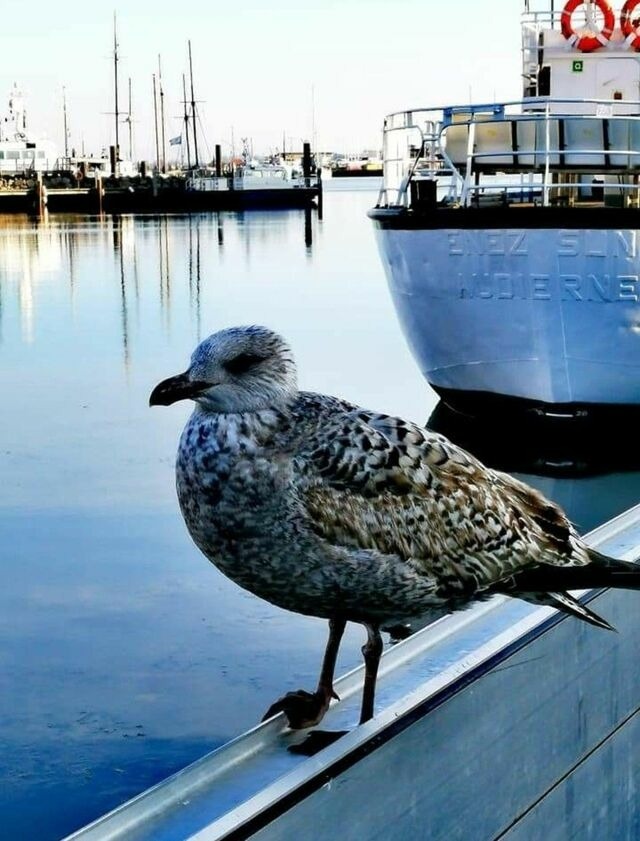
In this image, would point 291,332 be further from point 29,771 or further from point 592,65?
point 29,771

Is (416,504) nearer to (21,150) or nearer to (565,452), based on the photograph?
(565,452)

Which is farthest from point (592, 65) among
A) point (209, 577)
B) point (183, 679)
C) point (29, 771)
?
point (29, 771)

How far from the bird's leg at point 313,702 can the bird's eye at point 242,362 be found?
0.67 metres

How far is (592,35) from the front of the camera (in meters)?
13.7

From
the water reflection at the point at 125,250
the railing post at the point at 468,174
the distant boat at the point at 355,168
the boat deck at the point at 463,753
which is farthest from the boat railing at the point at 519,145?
the distant boat at the point at 355,168

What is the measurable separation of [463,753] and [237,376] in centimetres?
101

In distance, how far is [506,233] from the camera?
9.95m

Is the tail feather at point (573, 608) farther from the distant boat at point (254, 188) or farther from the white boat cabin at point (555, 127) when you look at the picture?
the distant boat at point (254, 188)

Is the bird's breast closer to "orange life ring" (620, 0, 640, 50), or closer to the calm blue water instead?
the calm blue water

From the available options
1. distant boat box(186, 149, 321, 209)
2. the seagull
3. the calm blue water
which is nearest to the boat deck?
the seagull

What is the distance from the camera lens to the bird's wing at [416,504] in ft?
9.79

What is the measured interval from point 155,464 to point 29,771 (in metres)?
4.72

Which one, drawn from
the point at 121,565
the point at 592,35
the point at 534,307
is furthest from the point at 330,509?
the point at 592,35

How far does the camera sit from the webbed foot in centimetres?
300
